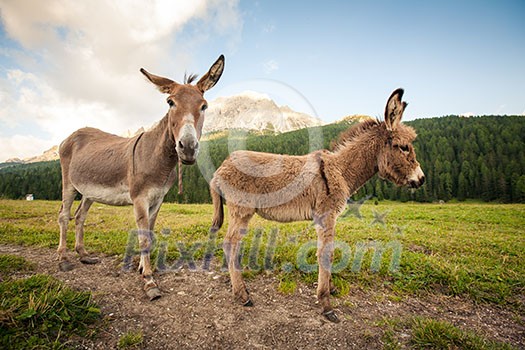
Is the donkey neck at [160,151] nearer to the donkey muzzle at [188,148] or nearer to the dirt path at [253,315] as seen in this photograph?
the donkey muzzle at [188,148]

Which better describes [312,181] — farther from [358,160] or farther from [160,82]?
[160,82]

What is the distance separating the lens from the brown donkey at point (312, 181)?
4.39 metres

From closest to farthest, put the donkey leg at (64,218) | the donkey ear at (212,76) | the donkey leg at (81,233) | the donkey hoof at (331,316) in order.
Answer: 1. the donkey hoof at (331,316)
2. the donkey ear at (212,76)
3. the donkey leg at (64,218)
4. the donkey leg at (81,233)

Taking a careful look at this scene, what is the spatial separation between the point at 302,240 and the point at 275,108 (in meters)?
4.33

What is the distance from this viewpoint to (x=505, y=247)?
734cm

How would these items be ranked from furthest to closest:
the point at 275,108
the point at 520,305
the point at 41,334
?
the point at 275,108 → the point at 520,305 → the point at 41,334

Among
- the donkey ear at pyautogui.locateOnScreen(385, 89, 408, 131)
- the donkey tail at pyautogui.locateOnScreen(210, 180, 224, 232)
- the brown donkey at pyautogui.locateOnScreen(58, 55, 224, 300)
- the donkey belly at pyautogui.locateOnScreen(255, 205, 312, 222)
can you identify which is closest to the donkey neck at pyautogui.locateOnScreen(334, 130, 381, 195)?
the donkey ear at pyautogui.locateOnScreen(385, 89, 408, 131)

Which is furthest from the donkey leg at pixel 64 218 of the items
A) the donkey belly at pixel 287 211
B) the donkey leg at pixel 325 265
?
the donkey leg at pixel 325 265


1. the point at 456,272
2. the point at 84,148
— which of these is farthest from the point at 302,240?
the point at 84,148

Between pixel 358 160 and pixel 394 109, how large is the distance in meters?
1.22

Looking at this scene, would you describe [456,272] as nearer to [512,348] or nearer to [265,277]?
[512,348]

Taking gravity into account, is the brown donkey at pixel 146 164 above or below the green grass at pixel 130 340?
above

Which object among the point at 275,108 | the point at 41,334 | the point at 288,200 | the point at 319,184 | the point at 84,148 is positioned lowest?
the point at 41,334

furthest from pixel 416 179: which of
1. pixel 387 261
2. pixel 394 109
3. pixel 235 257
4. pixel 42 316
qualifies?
pixel 42 316
